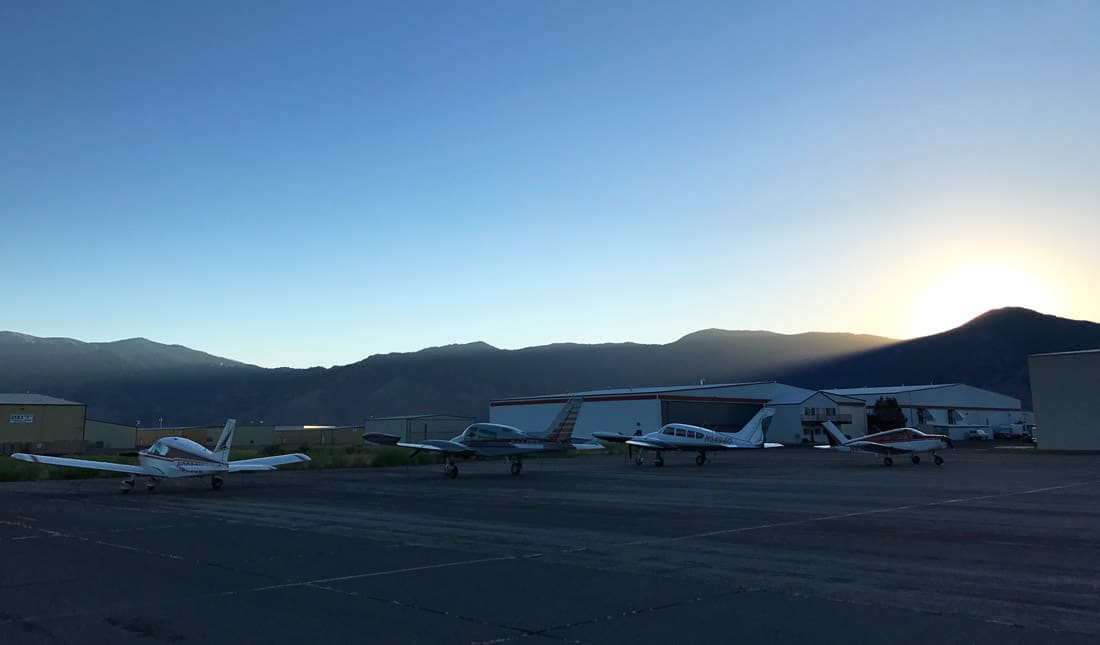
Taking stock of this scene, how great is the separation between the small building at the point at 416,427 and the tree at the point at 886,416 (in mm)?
54312

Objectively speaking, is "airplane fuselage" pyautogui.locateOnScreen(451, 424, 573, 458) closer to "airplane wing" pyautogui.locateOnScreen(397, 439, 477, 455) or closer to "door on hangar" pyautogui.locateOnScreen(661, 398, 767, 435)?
"airplane wing" pyautogui.locateOnScreen(397, 439, 477, 455)

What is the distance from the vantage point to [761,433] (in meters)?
45.4

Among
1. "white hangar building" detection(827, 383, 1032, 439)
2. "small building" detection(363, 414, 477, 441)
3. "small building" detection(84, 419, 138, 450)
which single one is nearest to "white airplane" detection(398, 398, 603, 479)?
"small building" detection(363, 414, 477, 441)

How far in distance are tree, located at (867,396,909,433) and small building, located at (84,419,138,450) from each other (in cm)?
8881

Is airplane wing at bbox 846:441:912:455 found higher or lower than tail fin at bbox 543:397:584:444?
lower

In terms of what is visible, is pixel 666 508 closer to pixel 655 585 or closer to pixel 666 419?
pixel 655 585

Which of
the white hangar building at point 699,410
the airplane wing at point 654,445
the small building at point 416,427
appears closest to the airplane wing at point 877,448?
the airplane wing at point 654,445

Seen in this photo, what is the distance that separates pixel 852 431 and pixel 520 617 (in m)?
94.6

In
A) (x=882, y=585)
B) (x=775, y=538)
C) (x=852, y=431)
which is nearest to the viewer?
(x=882, y=585)

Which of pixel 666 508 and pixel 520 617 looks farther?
pixel 666 508

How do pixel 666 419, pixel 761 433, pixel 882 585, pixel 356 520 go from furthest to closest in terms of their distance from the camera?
1. pixel 666 419
2. pixel 761 433
3. pixel 356 520
4. pixel 882 585

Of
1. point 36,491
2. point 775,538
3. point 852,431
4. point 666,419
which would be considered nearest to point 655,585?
point 775,538

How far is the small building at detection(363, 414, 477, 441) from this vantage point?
84250 millimetres

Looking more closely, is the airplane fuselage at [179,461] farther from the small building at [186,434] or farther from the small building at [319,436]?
the small building at [319,436]
